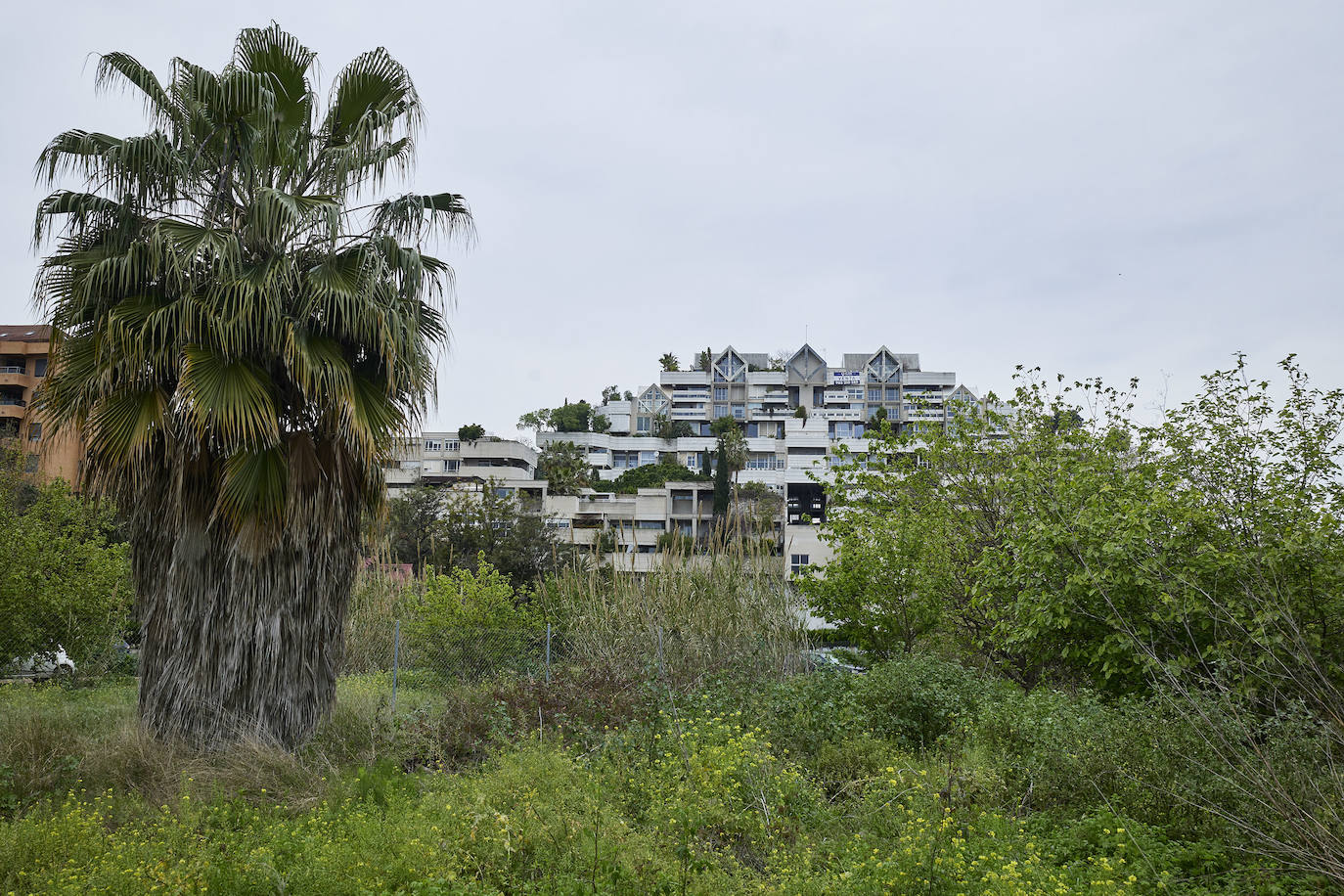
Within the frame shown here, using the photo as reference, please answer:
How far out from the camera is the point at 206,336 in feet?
26.4

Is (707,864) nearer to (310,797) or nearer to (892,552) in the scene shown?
(310,797)

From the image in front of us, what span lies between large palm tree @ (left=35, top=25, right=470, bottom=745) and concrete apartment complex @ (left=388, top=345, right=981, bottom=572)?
44.3 meters

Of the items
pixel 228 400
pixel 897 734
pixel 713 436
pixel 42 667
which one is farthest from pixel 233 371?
pixel 713 436

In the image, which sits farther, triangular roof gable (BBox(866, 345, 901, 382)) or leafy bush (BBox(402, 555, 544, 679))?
triangular roof gable (BBox(866, 345, 901, 382))

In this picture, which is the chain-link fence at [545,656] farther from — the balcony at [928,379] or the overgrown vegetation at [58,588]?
the balcony at [928,379]

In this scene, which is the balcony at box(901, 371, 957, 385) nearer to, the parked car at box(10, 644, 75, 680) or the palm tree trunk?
the parked car at box(10, 644, 75, 680)

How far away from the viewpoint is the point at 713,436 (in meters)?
87.4

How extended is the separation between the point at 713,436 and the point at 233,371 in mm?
79869

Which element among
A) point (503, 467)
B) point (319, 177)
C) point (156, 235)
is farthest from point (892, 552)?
point (503, 467)

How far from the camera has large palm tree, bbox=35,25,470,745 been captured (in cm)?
788

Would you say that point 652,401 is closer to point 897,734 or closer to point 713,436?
point 713,436

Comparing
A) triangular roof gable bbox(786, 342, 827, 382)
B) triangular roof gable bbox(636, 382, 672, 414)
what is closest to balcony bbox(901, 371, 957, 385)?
triangular roof gable bbox(786, 342, 827, 382)

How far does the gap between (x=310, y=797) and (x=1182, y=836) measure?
6.27m

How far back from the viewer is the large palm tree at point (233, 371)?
7883 millimetres
